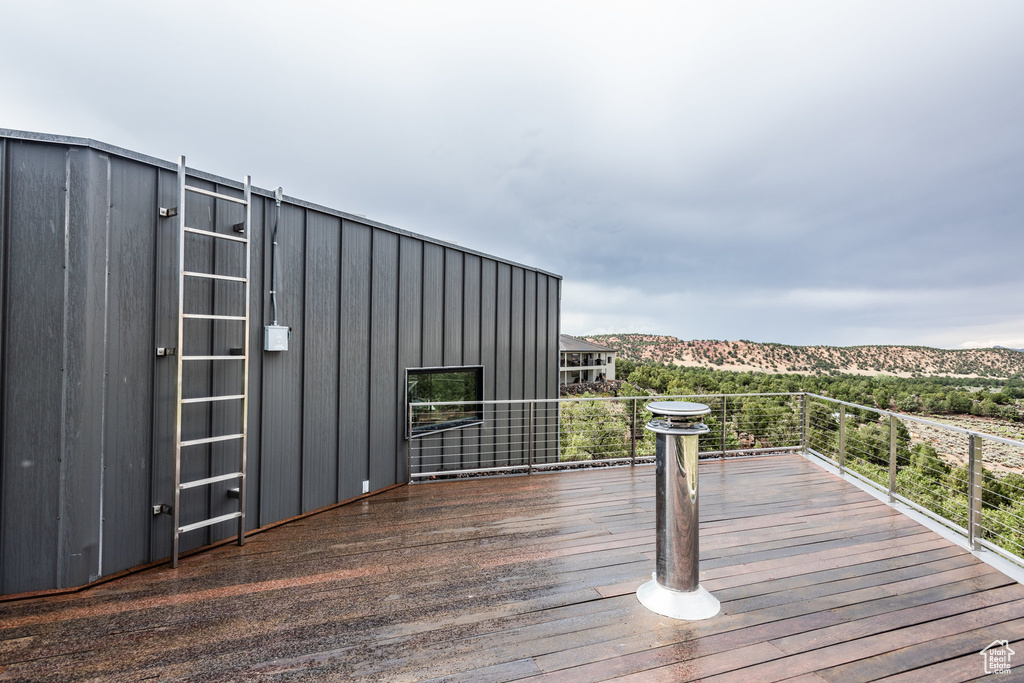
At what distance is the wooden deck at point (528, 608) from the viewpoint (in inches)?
65.7

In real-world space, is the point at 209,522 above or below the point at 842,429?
below

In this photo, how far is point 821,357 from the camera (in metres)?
32.9

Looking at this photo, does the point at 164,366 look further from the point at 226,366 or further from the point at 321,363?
the point at 321,363

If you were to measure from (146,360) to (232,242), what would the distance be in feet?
3.34

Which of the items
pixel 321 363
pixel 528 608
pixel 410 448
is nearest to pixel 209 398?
pixel 321 363

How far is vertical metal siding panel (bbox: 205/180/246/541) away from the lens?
9.95 feet

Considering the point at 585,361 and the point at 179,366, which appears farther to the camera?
the point at 585,361

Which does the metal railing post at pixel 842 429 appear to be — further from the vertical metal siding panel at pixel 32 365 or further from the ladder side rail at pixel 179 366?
the vertical metal siding panel at pixel 32 365

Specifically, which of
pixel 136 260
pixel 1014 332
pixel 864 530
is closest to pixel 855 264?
pixel 1014 332

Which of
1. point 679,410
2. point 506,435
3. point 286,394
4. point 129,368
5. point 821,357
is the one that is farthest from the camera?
point 821,357

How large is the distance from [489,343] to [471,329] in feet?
1.43

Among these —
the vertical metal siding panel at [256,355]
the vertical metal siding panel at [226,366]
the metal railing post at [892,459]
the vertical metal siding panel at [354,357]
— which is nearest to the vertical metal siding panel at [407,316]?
the vertical metal siding panel at [354,357]

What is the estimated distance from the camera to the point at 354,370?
4.05 m

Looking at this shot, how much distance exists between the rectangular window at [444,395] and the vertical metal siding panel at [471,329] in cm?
16
